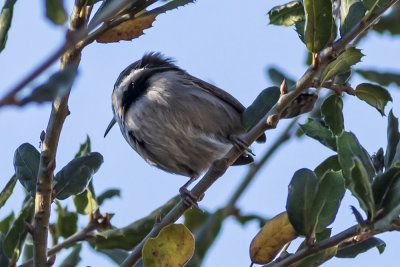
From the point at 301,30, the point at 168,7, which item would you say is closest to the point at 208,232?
the point at 168,7

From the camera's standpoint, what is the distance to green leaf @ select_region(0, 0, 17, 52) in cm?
227

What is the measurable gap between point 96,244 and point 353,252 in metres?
1.26

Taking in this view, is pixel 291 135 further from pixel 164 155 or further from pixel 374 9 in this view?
pixel 164 155

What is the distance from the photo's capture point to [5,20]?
2.28 m

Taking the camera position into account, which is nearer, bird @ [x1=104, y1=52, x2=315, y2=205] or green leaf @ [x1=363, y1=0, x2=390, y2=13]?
green leaf @ [x1=363, y1=0, x2=390, y2=13]

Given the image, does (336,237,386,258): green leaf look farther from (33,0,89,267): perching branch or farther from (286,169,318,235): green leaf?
(33,0,89,267): perching branch

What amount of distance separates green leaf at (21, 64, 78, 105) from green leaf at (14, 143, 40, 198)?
1615 mm

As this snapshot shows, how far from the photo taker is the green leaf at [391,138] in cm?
237

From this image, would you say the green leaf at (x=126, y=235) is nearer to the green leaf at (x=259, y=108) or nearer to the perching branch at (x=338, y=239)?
the green leaf at (x=259, y=108)

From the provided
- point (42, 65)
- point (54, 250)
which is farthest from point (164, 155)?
point (42, 65)

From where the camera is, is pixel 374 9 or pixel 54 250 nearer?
pixel 374 9

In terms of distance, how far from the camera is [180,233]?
207 cm

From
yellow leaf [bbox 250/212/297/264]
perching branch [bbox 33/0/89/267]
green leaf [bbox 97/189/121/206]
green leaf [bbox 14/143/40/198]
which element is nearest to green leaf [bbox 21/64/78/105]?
perching branch [bbox 33/0/89/267]

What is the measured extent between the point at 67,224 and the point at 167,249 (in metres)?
1.35
